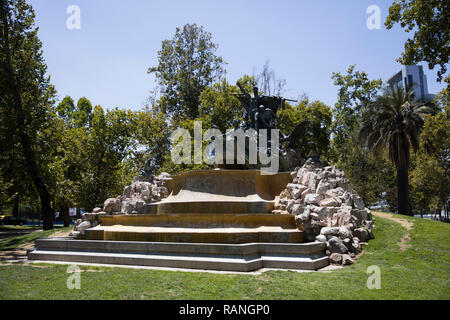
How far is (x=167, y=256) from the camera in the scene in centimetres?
862

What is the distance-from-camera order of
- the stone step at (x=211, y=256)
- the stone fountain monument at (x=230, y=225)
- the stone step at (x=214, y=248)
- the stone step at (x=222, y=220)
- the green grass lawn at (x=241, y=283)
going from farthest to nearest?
the stone step at (x=222, y=220) → the stone fountain monument at (x=230, y=225) → the stone step at (x=214, y=248) → the stone step at (x=211, y=256) → the green grass lawn at (x=241, y=283)

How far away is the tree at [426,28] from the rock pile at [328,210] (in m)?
5.59

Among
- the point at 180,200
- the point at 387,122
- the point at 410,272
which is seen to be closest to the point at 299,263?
the point at 410,272

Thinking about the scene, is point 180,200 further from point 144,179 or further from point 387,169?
point 387,169

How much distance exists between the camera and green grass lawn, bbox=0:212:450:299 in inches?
232

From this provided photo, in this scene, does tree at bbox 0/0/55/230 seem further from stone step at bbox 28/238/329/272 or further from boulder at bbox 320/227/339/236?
boulder at bbox 320/227/339/236

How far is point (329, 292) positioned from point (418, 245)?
5.68 meters

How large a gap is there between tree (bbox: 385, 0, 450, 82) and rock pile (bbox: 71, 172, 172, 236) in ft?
37.3

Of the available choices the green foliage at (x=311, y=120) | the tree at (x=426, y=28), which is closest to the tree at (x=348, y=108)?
the green foliage at (x=311, y=120)

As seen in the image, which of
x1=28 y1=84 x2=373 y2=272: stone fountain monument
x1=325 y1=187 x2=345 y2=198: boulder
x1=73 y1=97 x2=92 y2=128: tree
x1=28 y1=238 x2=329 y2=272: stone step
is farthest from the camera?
x1=73 y1=97 x2=92 y2=128: tree

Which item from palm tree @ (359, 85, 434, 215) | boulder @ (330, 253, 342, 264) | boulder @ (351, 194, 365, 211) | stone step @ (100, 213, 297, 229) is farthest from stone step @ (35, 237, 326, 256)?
palm tree @ (359, 85, 434, 215)

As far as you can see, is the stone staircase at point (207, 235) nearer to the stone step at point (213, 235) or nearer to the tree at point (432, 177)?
the stone step at point (213, 235)

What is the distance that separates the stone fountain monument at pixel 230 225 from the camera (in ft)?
27.2

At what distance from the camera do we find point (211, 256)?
323 inches
